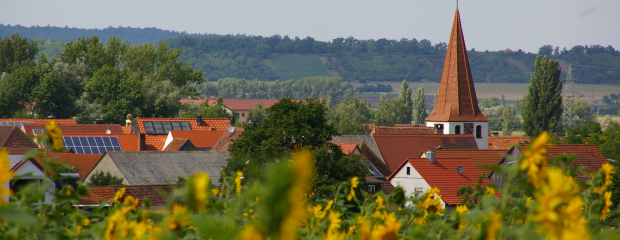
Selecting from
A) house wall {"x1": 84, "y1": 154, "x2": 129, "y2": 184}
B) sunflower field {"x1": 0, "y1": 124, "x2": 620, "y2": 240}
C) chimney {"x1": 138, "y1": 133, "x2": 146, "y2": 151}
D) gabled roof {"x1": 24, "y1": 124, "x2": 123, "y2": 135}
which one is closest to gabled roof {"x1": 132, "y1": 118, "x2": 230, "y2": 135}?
gabled roof {"x1": 24, "y1": 124, "x2": 123, "y2": 135}

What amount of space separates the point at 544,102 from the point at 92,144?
172 feet

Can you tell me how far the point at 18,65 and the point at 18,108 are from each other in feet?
25.8

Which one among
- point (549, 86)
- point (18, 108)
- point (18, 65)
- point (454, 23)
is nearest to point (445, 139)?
point (454, 23)

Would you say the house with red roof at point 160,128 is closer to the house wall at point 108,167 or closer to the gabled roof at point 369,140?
the gabled roof at point 369,140

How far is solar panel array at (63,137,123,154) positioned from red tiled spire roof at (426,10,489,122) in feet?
112

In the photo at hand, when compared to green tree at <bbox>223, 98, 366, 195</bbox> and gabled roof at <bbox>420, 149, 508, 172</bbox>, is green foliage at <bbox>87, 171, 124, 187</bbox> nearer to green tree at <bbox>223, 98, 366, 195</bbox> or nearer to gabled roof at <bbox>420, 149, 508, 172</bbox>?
green tree at <bbox>223, 98, 366, 195</bbox>

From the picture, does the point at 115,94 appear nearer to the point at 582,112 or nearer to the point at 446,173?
the point at 446,173

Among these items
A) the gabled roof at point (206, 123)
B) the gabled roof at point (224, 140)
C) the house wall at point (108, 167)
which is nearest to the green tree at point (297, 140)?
the house wall at point (108, 167)

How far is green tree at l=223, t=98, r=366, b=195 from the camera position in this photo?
84.8 ft

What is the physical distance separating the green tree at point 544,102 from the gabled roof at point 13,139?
180ft

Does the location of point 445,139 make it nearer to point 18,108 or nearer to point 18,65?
point 18,108

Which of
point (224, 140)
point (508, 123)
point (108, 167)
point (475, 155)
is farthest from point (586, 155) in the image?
point (508, 123)

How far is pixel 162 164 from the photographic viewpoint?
3375 cm

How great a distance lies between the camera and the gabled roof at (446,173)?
36.6 meters
